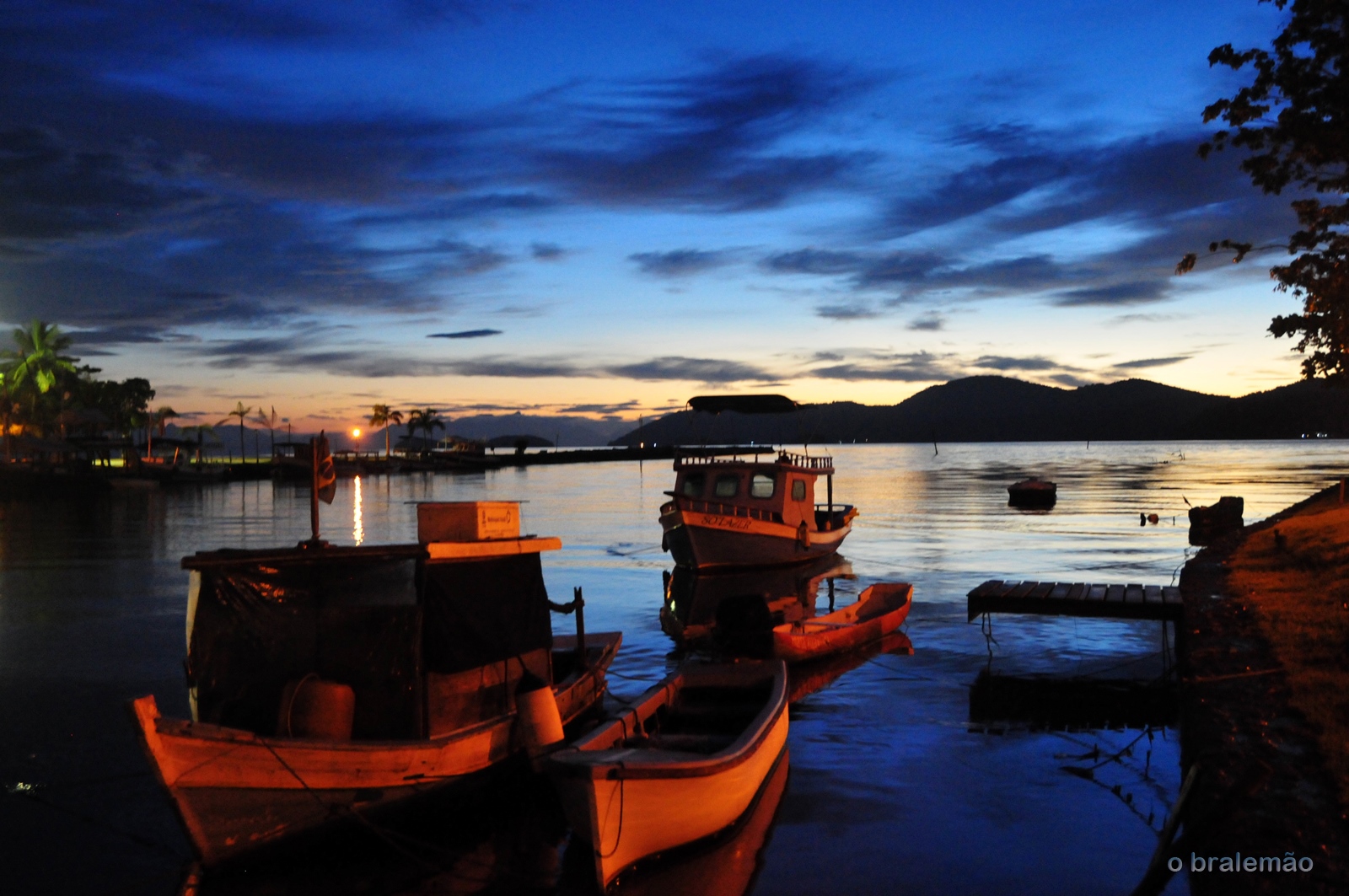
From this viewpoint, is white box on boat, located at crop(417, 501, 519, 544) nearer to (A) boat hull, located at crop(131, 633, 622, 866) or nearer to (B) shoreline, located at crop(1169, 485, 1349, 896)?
(A) boat hull, located at crop(131, 633, 622, 866)

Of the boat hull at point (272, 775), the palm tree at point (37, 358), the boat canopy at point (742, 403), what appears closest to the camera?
the boat hull at point (272, 775)

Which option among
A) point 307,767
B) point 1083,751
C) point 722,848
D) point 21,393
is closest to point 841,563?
point 1083,751

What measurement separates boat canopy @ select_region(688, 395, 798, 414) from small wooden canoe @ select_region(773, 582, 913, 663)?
1446cm

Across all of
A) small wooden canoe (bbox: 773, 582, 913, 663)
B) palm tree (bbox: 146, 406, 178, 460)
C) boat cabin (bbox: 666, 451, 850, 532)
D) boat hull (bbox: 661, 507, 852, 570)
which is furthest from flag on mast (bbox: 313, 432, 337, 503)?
palm tree (bbox: 146, 406, 178, 460)

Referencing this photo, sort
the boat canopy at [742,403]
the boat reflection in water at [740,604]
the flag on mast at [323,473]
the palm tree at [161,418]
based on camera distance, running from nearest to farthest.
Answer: the flag on mast at [323,473]
the boat reflection in water at [740,604]
the boat canopy at [742,403]
the palm tree at [161,418]

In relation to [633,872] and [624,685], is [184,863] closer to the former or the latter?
[633,872]

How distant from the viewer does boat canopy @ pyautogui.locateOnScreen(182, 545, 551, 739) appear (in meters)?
10.4

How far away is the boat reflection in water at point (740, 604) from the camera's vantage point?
18312 mm

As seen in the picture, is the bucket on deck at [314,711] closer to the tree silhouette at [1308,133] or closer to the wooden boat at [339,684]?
the wooden boat at [339,684]

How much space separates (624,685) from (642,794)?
925 centimetres

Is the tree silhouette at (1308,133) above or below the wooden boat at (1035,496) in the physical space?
above

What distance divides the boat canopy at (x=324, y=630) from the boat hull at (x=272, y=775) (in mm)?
609

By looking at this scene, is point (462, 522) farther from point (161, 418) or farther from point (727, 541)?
point (161, 418)

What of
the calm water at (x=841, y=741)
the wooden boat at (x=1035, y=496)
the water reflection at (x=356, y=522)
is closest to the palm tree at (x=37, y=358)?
the water reflection at (x=356, y=522)
